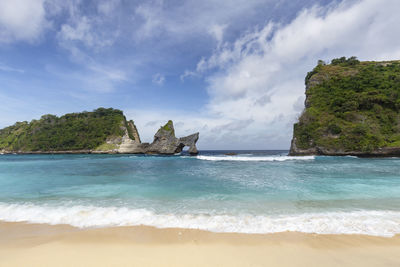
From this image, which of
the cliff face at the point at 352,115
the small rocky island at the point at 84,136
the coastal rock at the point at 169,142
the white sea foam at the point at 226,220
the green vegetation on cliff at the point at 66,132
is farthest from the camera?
the green vegetation on cliff at the point at 66,132

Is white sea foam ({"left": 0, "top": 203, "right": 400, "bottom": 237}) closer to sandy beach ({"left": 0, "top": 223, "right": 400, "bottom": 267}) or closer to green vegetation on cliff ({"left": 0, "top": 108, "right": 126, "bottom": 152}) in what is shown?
sandy beach ({"left": 0, "top": 223, "right": 400, "bottom": 267})

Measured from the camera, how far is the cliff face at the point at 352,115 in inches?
1375

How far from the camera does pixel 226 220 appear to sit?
15.4 ft

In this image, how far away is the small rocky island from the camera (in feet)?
194

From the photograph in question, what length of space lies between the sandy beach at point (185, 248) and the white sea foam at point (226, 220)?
0.32 m

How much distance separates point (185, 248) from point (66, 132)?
101 meters

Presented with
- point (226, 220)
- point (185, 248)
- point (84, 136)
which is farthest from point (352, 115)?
point (84, 136)

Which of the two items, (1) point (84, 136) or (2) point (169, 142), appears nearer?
(2) point (169, 142)

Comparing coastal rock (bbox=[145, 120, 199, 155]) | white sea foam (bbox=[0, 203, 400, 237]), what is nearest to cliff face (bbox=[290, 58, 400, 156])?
coastal rock (bbox=[145, 120, 199, 155])

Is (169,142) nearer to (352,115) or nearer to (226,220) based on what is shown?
(352,115)

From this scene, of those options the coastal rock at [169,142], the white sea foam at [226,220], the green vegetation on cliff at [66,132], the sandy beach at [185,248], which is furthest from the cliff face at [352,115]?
the green vegetation on cliff at [66,132]

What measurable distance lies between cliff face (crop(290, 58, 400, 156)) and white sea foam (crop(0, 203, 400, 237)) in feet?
133

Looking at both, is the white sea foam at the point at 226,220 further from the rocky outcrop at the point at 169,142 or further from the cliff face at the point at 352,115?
the rocky outcrop at the point at 169,142

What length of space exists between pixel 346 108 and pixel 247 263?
168 feet
